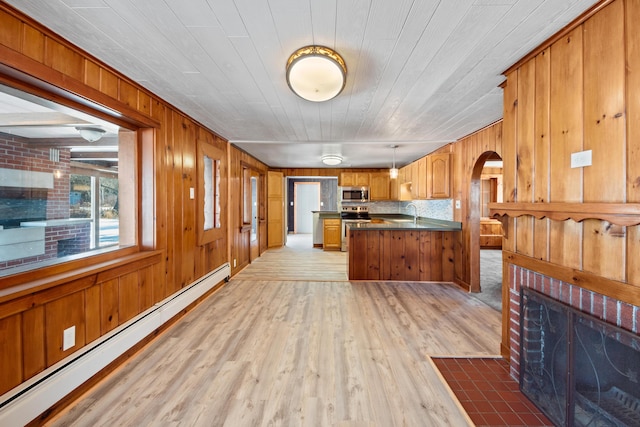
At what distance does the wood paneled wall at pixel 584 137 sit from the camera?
3.72 ft

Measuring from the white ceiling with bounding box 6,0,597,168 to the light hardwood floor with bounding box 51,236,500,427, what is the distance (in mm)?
2248

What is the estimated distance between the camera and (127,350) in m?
2.00

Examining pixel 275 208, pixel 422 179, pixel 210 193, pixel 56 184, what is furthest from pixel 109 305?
pixel 275 208

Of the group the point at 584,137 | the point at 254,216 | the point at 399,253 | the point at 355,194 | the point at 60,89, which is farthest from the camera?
the point at 355,194

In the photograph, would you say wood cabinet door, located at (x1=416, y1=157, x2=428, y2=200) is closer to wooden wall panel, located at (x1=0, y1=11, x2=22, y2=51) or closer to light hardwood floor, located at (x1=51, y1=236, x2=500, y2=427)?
light hardwood floor, located at (x1=51, y1=236, x2=500, y2=427)

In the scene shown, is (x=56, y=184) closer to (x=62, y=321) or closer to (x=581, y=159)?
(x=62, y=321)

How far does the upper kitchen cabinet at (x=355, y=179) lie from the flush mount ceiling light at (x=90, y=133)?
17.2ft

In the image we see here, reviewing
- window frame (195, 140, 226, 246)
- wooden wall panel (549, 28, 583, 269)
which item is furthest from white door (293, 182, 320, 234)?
wooden wall panel (549, 28, 583, 269)

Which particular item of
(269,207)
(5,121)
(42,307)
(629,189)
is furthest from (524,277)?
(269,207)

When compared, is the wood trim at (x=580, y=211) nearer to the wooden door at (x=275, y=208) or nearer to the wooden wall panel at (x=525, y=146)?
the wooden wall panel at (x=525, y=146)

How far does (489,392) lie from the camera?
165 centimetres

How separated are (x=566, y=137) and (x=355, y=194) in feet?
17.7

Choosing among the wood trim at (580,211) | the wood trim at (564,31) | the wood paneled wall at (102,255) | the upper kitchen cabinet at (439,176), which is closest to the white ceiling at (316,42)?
the wood trim at (564,31)

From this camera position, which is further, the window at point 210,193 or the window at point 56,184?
the window at point 210,193
